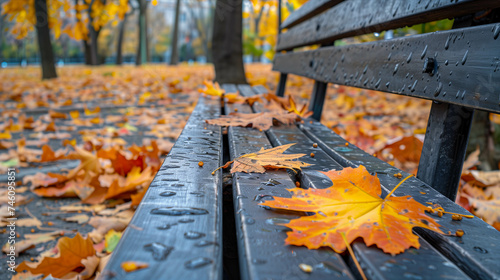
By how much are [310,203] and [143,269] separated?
0.33 meters

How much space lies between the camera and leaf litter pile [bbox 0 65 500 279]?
668 mm

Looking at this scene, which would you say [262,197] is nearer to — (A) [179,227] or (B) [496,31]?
Result: (A) [179,227]

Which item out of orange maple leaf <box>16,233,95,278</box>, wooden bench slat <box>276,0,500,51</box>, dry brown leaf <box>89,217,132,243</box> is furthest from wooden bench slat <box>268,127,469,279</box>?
dry brown leaf <box>89,217,132,243</box>

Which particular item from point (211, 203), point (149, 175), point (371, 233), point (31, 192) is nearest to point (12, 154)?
point (31, 192)

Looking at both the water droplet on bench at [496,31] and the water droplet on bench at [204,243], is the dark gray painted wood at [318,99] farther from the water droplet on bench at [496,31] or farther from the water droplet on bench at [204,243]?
the water droplet on bench at [204,243]

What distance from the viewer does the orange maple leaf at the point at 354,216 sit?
58 cm

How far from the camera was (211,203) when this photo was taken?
69 cm

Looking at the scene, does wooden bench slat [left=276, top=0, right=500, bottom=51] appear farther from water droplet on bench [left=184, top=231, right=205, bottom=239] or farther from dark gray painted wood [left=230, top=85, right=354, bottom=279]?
water droplet on bench [left=184, top=231, right=205, bottom=239]

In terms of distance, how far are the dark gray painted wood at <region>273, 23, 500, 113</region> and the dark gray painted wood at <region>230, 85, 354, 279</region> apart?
486 mm

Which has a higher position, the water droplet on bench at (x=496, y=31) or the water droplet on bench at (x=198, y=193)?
the water droplet on bench at (x=496, y=31)

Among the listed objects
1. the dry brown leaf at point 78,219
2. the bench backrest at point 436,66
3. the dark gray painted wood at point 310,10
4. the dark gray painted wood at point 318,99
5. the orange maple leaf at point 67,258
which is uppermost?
the dark gray painted wood at point 310,10

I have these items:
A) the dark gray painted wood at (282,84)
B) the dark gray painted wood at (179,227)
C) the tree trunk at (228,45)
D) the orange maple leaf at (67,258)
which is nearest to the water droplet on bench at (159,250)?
the dark gray painted wood at (179,227)

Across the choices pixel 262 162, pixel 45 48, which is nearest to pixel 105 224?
pixel 262 162

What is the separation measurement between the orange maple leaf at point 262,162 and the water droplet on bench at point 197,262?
15.3 inches
